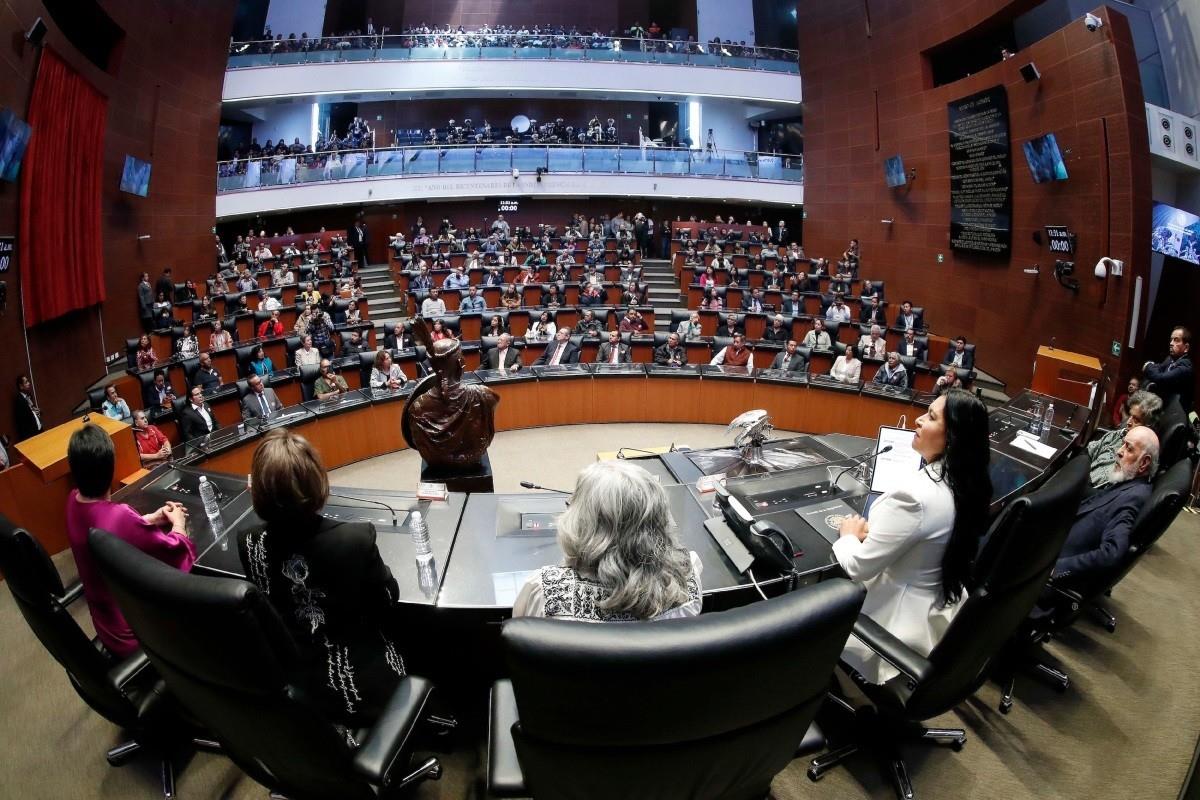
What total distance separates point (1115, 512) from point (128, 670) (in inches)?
164

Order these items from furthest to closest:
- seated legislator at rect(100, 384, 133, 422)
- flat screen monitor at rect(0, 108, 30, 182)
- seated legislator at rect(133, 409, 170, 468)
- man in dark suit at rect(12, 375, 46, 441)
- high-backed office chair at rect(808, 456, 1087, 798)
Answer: man in dark suit at rect(12, 375, 46, 441)
flat screen monitor at rect(0, 108, 30, 182)
seated legislator at rect(100, 384, 133, 422)
seated legislator at rect(133, 409, 170, 468)
high-backed office chair at rect(808, 456, 1087, 798)

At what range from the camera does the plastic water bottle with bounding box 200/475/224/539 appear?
8.95 feet

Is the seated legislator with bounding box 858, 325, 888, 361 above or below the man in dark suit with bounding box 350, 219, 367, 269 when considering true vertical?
below

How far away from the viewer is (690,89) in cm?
1597

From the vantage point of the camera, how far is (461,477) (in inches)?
171

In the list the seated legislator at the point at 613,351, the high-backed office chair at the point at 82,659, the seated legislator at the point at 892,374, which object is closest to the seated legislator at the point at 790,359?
the seated legislator at the point at 892,374

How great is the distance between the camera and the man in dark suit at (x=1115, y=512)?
270 centimetres

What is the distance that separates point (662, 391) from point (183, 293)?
1017 centimetres

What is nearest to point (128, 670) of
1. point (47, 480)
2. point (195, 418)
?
point (47, 480)

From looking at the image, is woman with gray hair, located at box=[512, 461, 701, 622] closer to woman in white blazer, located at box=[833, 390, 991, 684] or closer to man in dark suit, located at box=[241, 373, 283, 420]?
woman in white blazer, located at box=[833, 390, 991, 684]

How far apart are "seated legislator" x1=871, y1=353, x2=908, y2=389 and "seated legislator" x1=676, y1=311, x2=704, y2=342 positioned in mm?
2536

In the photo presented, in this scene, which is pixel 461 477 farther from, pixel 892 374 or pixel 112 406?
pixel 892 374

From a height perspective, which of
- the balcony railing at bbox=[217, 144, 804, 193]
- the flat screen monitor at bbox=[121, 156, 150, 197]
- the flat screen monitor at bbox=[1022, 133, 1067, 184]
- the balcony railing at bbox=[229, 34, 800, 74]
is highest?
the balcony railing at bbox=[229, 34, 800, 74]

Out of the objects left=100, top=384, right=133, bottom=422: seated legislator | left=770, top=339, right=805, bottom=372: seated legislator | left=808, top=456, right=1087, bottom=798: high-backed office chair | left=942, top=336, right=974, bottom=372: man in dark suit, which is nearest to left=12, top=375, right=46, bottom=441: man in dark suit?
left=100, top=384, right=133, bottom=422: seated legislator
